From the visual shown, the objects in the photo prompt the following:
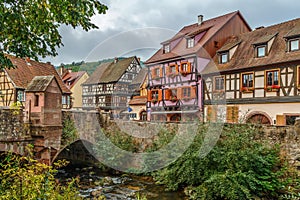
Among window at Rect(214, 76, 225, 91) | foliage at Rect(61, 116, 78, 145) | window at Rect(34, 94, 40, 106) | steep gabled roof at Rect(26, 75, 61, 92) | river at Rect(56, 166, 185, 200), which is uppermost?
window at Rect(214, 76, 225, 91)

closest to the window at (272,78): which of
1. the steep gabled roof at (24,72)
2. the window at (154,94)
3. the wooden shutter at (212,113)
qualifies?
the wooden shutter at (212,113)

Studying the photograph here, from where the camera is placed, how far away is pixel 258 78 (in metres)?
14.0

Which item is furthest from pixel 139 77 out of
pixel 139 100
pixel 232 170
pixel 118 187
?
pixel 232 170

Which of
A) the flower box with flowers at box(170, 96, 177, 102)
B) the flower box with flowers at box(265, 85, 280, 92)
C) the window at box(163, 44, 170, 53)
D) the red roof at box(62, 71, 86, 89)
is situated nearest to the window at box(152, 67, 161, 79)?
the window at box(163, 44, 170, 53)

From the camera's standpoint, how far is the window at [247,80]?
14383 millimetres

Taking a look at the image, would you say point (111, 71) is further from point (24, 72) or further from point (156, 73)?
point (24, 72)

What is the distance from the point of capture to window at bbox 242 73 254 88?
14.4 meters

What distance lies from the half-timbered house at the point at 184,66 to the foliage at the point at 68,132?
8229 mm

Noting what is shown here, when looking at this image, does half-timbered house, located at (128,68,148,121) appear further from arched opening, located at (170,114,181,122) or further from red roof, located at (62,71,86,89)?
red roof, located at (62,71,86,89)

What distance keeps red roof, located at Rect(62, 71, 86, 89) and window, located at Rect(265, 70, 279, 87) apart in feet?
77.6

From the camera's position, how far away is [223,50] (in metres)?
16.3

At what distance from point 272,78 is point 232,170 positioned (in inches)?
258

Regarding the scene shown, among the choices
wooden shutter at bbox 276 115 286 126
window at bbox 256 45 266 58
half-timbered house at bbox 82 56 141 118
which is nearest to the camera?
wooden shutter at bbox 276 115 286 126

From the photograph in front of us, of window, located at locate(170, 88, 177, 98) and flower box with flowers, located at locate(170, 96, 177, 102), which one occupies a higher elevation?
window, located at locate(170, 88, 177, 98)
